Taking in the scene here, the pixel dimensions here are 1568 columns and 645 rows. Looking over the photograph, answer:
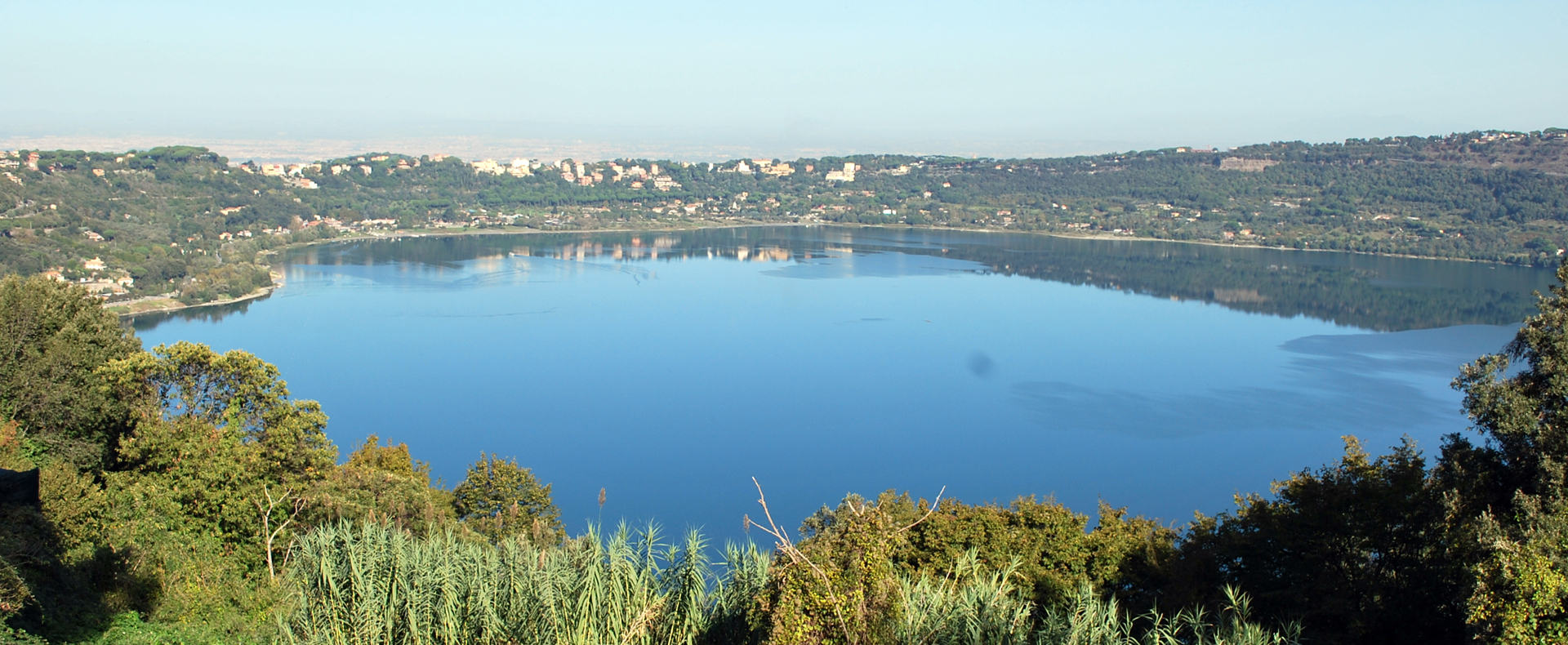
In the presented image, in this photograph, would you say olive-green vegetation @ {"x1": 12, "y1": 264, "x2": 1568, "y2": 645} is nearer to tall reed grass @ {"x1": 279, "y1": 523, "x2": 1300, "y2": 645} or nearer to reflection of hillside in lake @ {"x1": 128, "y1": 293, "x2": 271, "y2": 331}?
tall reed grass @ {"x1": 279, "y1": 523, "x2": 1300, "y2": 645}

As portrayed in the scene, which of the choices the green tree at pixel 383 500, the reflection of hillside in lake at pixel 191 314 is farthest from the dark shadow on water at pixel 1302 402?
the reflection of hillside in lake at pixel 191 314

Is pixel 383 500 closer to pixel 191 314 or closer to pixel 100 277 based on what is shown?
pixel 191 314

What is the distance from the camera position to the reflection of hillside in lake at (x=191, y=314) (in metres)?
28.0

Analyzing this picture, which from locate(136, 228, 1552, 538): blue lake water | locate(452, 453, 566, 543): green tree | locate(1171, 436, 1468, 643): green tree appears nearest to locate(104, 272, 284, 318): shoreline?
locate(136, 228, 1552, 538): blue lake water

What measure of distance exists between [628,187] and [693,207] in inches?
290

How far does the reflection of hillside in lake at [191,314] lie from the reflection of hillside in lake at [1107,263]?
39.2ft

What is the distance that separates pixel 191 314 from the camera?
3003 cm

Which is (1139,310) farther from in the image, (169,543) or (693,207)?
(693,207)

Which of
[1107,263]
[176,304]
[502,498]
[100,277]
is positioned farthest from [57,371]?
[1107,263]

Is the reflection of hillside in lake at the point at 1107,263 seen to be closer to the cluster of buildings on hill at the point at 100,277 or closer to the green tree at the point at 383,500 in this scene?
the cluster of buildings on hill at the point at 100,277

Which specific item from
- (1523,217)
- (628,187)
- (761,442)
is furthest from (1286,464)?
(628,187)

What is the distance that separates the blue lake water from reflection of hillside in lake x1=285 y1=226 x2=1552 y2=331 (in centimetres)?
33

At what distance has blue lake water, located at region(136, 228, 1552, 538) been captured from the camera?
17188 millimetres

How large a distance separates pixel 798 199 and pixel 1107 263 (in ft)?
116
